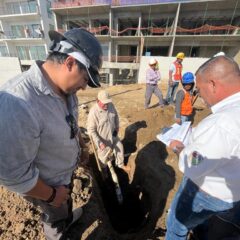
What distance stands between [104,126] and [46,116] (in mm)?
2644

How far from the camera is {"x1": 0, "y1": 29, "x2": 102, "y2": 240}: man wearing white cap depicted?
46.0 inches

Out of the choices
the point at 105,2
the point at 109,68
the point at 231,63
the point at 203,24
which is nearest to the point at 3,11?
the point at 105,2

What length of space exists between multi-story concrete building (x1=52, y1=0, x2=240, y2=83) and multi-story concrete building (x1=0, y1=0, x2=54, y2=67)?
8.21 ft

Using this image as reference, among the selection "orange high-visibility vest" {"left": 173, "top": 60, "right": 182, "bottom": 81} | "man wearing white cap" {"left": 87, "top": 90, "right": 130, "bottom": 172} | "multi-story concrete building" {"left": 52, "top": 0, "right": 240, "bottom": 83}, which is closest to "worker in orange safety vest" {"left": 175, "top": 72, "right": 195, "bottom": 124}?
"man wearing white cap" {"left": 87, "top": 90, "right": 130, "bottom": 172}

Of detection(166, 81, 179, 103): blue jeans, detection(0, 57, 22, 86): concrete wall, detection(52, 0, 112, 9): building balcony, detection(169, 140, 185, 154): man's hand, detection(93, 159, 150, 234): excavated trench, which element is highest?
detection(52, 0, 112, 9): building balcony

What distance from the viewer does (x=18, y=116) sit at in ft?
3.77

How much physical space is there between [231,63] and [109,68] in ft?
55.4

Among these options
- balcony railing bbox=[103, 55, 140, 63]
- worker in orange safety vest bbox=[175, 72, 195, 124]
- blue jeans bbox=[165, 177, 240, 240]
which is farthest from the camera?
balcony railing bbox=[103, 55, 140, 63]

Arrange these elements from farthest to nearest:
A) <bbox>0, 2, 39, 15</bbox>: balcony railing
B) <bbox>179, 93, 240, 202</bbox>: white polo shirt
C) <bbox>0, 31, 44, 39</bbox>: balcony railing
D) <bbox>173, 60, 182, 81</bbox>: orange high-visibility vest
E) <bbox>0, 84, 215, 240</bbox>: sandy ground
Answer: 1. <bbox>0, 31, 44, 39</bbox>: balcony railing
2. <bbox>0, 2, 39, 15</bbox>: balcony railing
3. <bbox>173, 60, 182, 81</bbox>: orange high-visibility vest
4. <bbox>0, 84, 215, 240</bbox>: sandy ground
5. <bbox>179, 93, 240, 202</bbox>: white polo shirt

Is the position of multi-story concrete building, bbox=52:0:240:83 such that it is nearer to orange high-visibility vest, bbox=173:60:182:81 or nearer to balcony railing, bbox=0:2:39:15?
balcony railing, bbox=0:2:39:15

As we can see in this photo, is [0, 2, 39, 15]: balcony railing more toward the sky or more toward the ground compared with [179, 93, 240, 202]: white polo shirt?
more toward the sky

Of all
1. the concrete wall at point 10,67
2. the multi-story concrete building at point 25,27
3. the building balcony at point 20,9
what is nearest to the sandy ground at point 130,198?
the concrete wall at point 10,67

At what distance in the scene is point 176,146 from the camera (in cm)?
231

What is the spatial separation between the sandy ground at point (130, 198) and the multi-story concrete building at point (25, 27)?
68.3 ft
